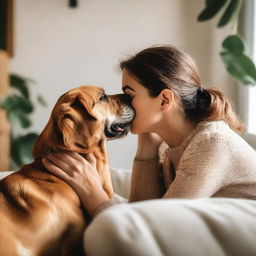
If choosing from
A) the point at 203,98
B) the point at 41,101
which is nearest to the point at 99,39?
the point at 41,101

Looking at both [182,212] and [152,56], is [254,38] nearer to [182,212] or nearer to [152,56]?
[152,56]

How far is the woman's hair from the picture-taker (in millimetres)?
1332

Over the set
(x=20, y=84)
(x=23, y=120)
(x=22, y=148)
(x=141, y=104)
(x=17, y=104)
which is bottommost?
(x=22, y=148)

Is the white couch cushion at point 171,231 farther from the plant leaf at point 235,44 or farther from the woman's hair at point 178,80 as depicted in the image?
the plant leaf at point 235,44

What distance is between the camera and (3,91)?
2463 mm

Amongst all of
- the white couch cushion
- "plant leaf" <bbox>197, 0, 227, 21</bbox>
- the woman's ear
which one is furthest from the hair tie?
"plant leaf" <bbox>197, 0, 227, 21</bbox>

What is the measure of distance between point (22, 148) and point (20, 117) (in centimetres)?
19

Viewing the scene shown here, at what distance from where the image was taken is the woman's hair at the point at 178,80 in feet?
4.37

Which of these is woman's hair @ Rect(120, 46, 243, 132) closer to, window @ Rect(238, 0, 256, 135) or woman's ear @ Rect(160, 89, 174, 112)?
woman's ear @ Rect(160, 89, 174, 112)

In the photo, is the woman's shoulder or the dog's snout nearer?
the woman's shoulder

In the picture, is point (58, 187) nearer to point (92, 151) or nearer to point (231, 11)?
point (92, 151)

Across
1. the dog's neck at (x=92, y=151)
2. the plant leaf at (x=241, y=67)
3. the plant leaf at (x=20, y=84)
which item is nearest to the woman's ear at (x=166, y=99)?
the dog's neck at (x=92, y=151)

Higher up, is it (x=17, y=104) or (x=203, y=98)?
(x=203, y=98)

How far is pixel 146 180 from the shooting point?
1.56 meters
